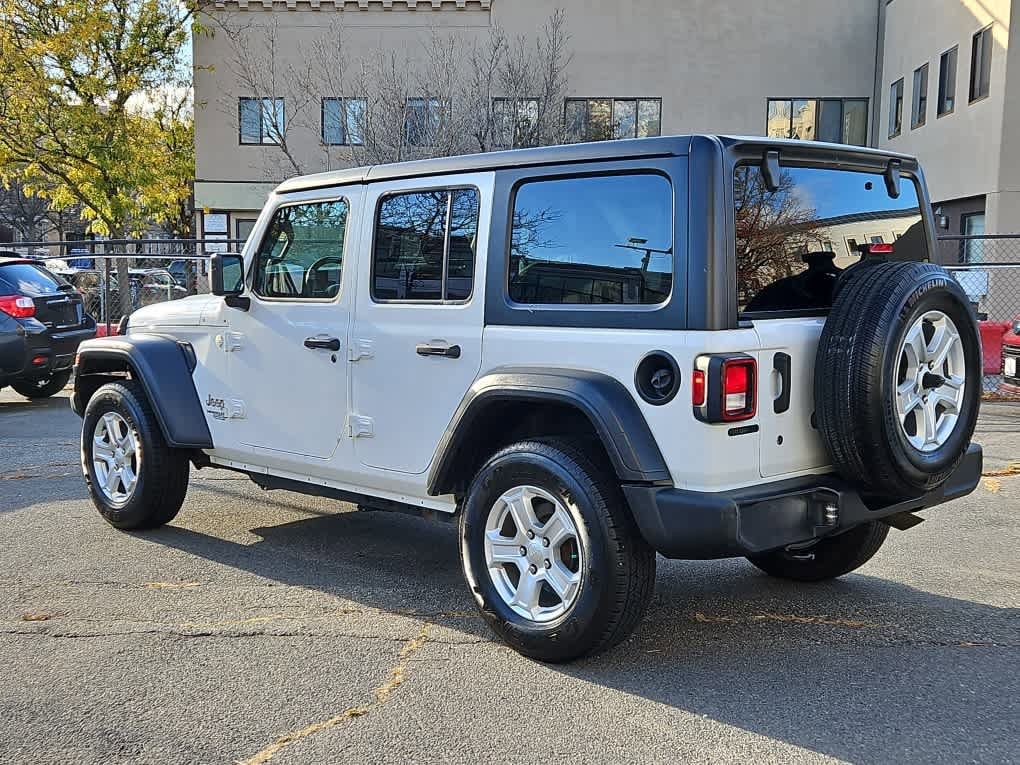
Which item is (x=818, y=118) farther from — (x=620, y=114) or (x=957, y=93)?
(x=957, y=93)

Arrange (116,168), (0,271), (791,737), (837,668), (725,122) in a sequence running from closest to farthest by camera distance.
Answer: (791,737) < (837,668) < (0,271) < (116,168) < (725,122)

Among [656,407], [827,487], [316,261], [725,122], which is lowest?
[827,487]

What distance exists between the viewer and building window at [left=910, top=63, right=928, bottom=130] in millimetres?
23625

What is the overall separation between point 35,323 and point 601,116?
19345 millimetres

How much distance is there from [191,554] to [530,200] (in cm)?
289

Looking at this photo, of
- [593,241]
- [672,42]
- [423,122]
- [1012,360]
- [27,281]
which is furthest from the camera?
[672,42]

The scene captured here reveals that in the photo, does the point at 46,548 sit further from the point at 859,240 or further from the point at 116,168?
the point at 116,168

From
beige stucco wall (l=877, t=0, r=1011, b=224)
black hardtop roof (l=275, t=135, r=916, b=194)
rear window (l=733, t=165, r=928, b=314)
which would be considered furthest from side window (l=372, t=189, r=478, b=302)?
beige stucco wall (l=877, t=0, r=1011, b=224)

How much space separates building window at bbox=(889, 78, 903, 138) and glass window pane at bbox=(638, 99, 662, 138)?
19.7ft

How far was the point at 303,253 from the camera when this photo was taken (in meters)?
5.29

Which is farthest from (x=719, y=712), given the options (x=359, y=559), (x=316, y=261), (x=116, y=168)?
(x=116, y=168)

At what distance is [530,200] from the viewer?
4293 mm

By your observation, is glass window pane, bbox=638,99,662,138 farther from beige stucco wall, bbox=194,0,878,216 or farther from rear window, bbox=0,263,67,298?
rear window, bbox=0,263,67,298

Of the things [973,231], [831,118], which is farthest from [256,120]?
[973,231]
